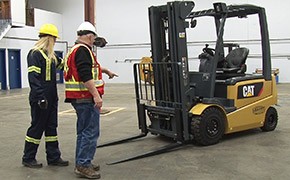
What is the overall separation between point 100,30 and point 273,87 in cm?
2112

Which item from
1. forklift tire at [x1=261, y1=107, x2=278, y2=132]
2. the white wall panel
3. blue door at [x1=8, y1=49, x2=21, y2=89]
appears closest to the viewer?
forklift tire at [x1=261, y1=107, x2=278, y2=132]

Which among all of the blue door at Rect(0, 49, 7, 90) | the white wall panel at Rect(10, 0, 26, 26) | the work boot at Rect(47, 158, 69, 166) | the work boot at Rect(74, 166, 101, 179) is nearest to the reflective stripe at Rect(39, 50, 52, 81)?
the work boot at Rect(47, 158, 69, 166)

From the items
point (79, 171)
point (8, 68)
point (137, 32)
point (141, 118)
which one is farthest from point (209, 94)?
point (137, 32)

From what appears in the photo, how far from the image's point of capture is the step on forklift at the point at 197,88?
252 inches

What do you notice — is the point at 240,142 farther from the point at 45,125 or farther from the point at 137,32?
the point at 137,32

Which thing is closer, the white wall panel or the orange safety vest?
the orange safety vest

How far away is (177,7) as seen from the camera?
6.36m

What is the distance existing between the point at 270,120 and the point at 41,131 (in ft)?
15.4

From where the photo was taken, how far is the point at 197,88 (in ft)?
22.8

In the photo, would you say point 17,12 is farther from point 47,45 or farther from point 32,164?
point 32,164

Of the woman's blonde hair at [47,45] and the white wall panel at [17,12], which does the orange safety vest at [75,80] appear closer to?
the woman's blonde hair at [47,45]

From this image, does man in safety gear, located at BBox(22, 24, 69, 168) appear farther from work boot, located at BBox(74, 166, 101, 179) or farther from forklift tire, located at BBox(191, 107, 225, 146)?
forklift tire, located at BBox(191, 107, 225, 146)

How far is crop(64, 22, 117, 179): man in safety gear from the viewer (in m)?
4.62

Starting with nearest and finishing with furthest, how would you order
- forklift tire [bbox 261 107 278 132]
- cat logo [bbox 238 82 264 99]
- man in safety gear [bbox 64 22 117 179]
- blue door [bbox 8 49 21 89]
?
man in safety gear [bbox 64 22 117 179]
cat logo [bbox 238 82 264 99]
forklift tire [bbox 261 107 278 132]
blue door [bbox 8 49 21 89]
